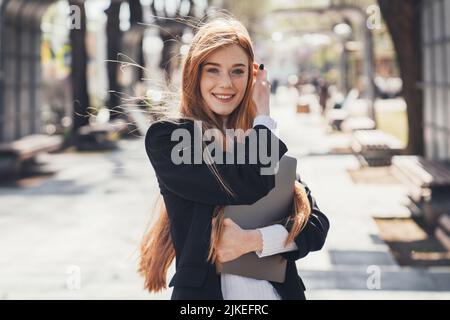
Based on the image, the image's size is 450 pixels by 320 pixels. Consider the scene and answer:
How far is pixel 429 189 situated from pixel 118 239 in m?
3.66

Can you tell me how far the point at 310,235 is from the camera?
2.34 metres

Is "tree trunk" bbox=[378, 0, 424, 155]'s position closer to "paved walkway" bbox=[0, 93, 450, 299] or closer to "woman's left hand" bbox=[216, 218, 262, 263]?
"paved walkway" bbox=[0, 93, 450, 299]

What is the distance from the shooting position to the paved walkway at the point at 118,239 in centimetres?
603

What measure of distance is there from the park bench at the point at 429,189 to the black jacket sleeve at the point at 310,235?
590cm

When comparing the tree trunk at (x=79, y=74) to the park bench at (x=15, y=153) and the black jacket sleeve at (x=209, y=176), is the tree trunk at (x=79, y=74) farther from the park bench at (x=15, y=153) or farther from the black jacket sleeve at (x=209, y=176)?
the black jacket sleeve at (x=209, y=176)

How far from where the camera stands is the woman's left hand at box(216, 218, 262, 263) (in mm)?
2199

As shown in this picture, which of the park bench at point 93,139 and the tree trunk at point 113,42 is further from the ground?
the tree trunk at point 113,42

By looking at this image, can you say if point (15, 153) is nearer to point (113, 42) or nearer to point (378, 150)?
point (378, 150)

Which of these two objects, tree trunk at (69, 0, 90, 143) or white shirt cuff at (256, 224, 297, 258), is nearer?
white shirt cuff at (256, 224, 297, 258)

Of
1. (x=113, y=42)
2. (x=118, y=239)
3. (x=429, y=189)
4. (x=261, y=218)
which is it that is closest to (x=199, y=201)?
(x=261, y=218)

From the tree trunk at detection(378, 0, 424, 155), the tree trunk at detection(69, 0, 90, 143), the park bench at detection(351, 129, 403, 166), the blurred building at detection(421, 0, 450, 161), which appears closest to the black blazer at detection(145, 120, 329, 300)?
the blurred building at detection(421, 0, 450, 161)

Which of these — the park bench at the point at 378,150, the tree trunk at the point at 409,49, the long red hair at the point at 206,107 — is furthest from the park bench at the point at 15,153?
the long red hair at the point at 206,107

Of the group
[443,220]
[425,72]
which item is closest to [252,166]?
[443,220]

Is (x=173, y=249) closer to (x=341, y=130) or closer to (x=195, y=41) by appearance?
(x=195, y=41)
